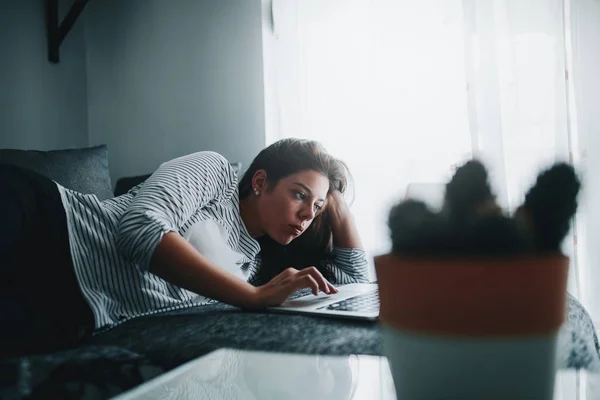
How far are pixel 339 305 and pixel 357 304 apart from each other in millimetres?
32

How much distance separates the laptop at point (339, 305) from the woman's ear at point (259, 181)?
0.40m

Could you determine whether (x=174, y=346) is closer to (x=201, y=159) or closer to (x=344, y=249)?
(x=201, y=159)

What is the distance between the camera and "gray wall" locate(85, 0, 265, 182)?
2.16 meters

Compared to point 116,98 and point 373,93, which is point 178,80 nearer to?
point 116,98

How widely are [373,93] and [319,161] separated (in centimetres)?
70

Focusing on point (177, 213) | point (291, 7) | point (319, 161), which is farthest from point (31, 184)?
point (291, 7)

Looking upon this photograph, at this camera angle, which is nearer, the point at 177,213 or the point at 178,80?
the point at 177,213

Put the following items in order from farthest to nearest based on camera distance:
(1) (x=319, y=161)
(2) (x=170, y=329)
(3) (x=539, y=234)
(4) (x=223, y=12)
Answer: (4) (x=223, y=12) < (1) (x=319, y=161) < (2) (x=170, y=329) < (3) (x=539, y=234)

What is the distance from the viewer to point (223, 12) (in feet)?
7.22

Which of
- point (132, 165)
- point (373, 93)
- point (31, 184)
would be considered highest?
point (373, 93)

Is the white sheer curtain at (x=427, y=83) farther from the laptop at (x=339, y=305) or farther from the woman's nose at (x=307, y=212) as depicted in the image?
the laptop at (x=339, y=305)

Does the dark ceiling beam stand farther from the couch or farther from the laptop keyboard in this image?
the laptop keyboard

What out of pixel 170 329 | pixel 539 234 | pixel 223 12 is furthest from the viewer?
pixel 223 12

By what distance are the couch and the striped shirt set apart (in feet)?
0.36
